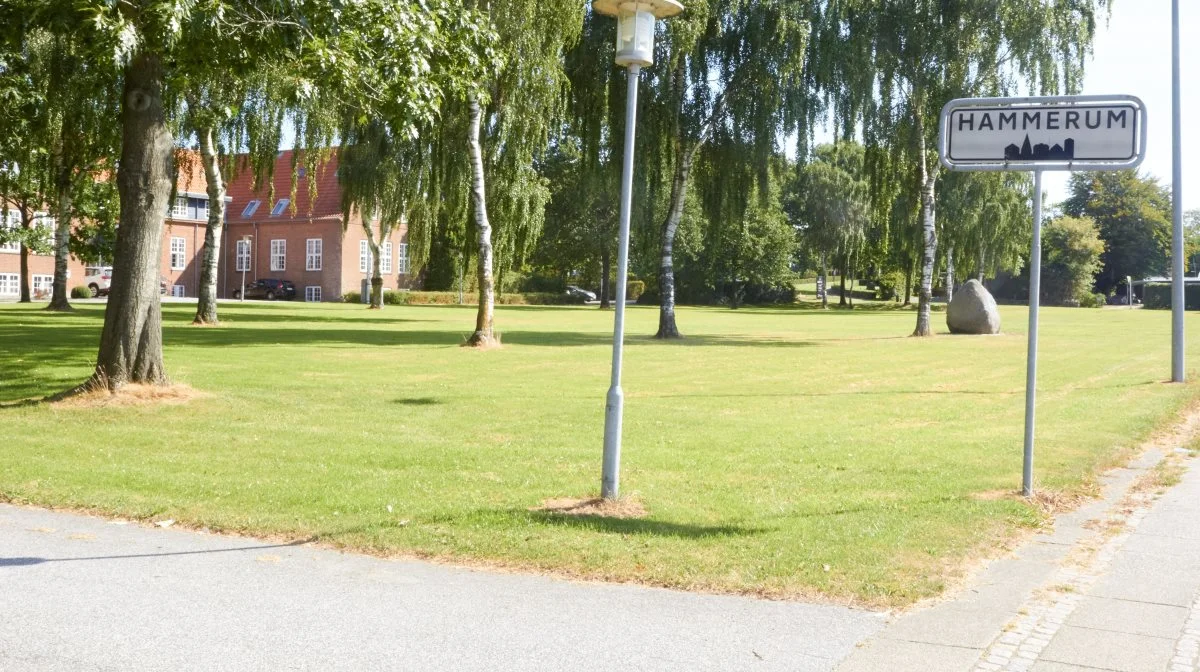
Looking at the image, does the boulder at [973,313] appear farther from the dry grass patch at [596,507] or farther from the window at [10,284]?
the window at [10,284]

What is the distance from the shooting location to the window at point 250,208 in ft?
249

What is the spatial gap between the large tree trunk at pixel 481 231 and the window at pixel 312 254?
48.5 metres

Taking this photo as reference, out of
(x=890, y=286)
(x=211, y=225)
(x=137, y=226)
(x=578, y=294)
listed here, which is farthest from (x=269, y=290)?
(x=137, y=226)

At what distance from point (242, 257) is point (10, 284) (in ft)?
49.6

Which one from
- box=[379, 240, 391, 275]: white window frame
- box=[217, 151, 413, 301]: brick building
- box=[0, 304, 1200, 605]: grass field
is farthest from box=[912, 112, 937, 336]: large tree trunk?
box=[379, 240, 391, 275]: white window frame

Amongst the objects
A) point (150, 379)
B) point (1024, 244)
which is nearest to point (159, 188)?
point (150, 379)

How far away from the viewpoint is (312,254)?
A: 239ft

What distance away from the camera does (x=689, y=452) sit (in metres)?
10.6

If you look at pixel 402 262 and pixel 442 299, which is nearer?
pixel 442 299

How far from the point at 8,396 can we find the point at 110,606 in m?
9.95

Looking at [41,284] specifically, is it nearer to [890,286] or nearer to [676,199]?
[676,199]

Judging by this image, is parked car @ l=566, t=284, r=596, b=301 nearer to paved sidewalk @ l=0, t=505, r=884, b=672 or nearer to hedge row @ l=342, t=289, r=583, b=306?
hedge row @ l=342, t=289, r=583, b=306

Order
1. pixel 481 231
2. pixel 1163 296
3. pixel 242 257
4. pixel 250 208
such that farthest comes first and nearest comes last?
pixel 1163 296
pixel 250 208
pixel 242 257
pixel 481 231

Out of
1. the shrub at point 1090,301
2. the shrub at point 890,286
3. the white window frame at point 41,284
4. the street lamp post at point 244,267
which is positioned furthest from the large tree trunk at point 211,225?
the shrub at point 1090,301
